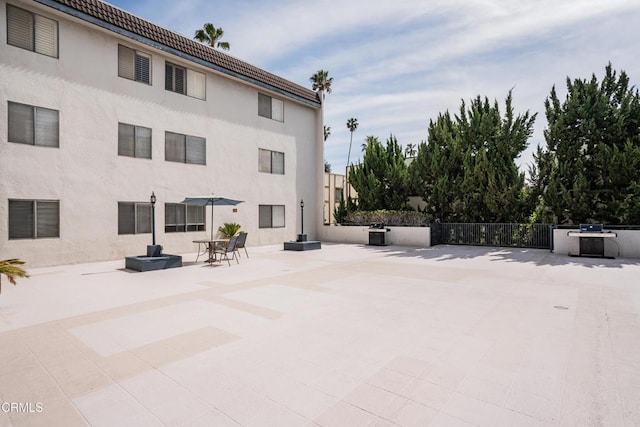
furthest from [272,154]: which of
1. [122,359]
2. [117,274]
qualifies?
[122,359]

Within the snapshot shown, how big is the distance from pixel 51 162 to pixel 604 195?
2127 centimetres

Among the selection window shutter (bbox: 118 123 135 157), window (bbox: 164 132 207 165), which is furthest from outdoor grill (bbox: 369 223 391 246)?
window shutter (bbox: 118 123 135 157)

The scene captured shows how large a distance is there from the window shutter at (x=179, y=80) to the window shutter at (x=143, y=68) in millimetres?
1120

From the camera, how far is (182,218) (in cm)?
1509

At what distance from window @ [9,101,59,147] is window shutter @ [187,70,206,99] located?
541 centimetres

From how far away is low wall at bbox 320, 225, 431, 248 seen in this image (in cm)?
1770

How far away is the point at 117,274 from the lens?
1002 centimetres

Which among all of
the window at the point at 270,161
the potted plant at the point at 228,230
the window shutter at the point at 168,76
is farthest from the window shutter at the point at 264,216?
the window shutter at the point at 168,76

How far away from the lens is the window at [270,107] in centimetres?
1866

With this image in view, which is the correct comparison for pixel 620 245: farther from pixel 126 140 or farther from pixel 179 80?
pixel 126 140

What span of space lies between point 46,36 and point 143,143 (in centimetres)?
433

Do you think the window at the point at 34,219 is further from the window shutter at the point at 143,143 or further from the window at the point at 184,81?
the window at the point at 184,81

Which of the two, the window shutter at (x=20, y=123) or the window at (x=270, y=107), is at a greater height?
the window at (x=270, y=107)

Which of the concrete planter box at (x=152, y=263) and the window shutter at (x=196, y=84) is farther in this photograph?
the window shutter at (x=196, y=84)
